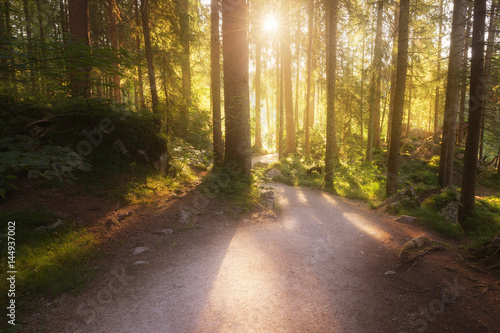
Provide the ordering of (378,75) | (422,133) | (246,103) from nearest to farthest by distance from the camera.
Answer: (246,103) → (378,75) → (422,133)

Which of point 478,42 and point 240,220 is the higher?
point 478,42

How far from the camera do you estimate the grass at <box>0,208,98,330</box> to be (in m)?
3.21

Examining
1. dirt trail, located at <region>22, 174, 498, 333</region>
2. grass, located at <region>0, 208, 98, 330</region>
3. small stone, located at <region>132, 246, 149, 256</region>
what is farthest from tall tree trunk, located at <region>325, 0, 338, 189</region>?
grass, located at <region>0, 208, 98, 330</region>

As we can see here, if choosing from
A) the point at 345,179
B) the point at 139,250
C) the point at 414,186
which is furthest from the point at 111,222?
the point at 414,186

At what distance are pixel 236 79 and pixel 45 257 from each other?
6917 mm

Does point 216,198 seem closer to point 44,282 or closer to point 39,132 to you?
point 44,282

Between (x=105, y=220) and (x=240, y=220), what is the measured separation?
125 inches

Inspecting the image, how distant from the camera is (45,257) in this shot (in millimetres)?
3654

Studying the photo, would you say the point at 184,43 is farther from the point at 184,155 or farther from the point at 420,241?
the point at 420,241

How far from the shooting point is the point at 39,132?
622 cm

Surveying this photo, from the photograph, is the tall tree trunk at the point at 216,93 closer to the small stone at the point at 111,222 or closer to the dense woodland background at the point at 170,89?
the dense woodland background at the point at 170,89

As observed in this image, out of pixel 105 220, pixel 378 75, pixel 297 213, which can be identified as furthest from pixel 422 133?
pixel 105 220

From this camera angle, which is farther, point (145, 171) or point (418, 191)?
point (418, 191)

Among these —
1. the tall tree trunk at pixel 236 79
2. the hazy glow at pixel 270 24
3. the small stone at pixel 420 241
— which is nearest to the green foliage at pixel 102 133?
the tall tree trunk at pixel 236 79
